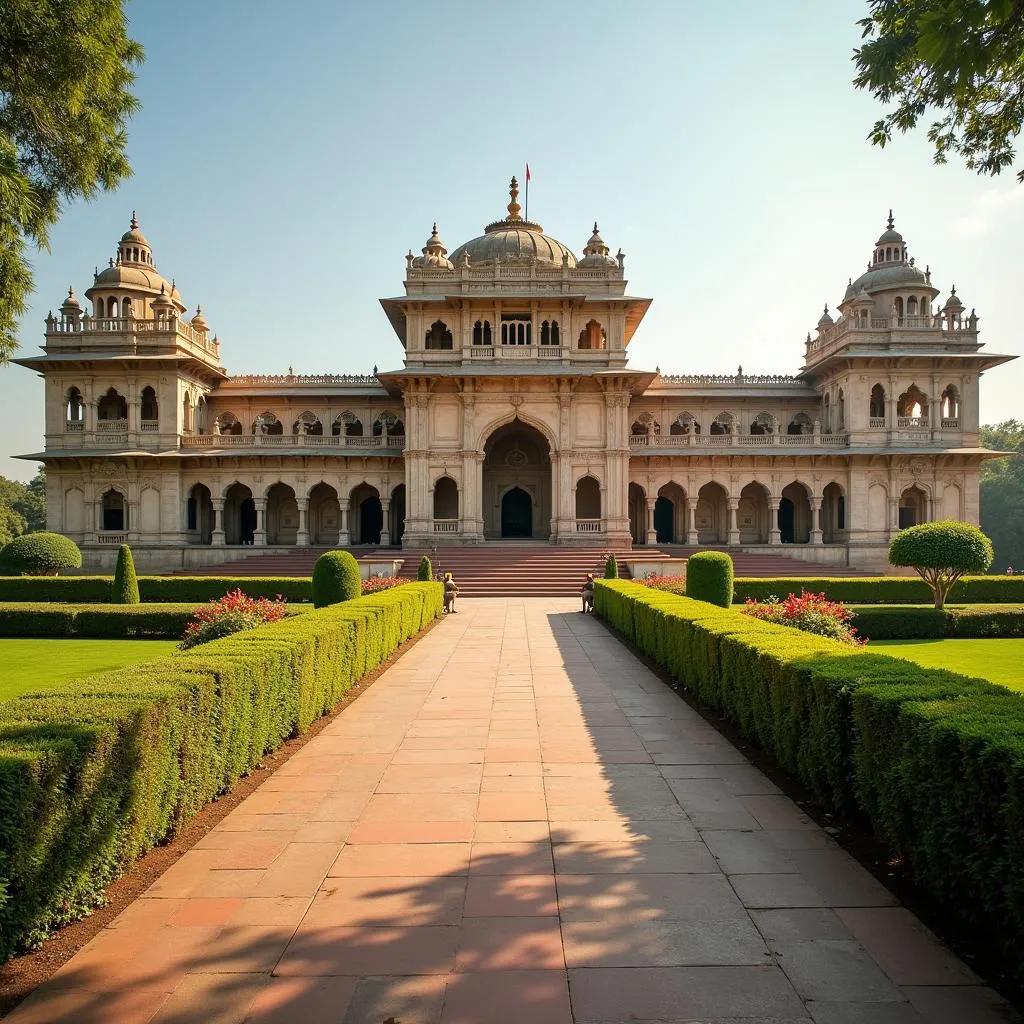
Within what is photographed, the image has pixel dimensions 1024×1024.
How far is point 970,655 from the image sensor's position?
15.4 m

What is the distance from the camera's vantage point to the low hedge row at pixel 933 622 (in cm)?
1827

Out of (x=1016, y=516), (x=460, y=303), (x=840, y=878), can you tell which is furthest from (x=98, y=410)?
(x=1016, y=516)

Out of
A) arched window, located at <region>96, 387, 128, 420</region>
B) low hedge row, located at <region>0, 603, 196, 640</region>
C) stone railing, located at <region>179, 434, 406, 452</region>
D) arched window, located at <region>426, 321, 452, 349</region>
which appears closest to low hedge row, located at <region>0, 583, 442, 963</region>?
low hedge row, located at <region>0, 603, 196, 640</region>

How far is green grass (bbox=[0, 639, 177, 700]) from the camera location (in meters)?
12.4

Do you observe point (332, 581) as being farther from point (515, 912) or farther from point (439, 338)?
point (439, 338)

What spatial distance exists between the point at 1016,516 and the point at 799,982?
213 ft

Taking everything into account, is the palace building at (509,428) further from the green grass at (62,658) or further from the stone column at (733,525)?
the green grass at (62,658)

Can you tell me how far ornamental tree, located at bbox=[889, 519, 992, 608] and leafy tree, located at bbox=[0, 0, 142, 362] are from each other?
20383mm

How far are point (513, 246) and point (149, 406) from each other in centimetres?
2061

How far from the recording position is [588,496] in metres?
40.4

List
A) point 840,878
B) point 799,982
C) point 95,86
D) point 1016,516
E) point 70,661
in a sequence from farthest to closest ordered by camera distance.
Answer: point 1016,516
point 70,661
point 95,86
point 840,878
point 799,982

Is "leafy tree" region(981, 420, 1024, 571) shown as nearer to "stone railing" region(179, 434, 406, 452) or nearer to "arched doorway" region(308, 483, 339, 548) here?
"stone railing" region(179, 434, 406, 452)

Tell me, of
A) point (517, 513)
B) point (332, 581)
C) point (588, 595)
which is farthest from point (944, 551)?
point (517, 513)

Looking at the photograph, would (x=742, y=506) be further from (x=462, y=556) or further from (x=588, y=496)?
(x=462, y=556)
